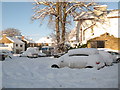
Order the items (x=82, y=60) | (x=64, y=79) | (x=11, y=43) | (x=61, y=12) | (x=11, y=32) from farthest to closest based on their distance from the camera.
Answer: (x=11, y=32) → (x=11, y=43) → (x=61, y=12) → (x=82, y=60) → (x=64, y=79)

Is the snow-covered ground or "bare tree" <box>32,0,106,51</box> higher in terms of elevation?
"bare tree" <box>32,0,106,51</box>

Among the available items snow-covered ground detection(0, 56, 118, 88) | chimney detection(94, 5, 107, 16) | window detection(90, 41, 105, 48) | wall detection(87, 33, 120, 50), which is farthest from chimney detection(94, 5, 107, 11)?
snow-covered ground detection(0, 56, 118, 88)

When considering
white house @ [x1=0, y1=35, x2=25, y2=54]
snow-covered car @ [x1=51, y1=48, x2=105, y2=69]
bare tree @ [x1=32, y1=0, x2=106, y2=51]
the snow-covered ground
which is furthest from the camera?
white house @ [x1=0, y1=35, x2=25, y2=54]

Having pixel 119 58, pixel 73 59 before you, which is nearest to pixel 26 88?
pixel 73 59

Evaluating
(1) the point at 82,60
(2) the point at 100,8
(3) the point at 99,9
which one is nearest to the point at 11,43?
(2) the point at 100,8

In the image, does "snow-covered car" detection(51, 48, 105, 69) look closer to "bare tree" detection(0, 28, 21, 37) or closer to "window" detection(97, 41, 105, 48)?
"window" detection(97, 41, 105, 48)

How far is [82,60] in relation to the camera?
9383 millimetres

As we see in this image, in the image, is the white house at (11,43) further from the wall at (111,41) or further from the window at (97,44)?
the wall at (111,41)

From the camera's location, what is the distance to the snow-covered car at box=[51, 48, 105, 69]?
9258mm

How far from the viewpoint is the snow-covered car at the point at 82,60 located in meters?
9.26

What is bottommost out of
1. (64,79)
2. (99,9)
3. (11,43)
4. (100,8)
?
(64,79)

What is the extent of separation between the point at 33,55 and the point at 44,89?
81.8 feet

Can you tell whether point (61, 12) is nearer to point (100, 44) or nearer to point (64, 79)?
point (100, 44)

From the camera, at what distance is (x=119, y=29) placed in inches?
1304
